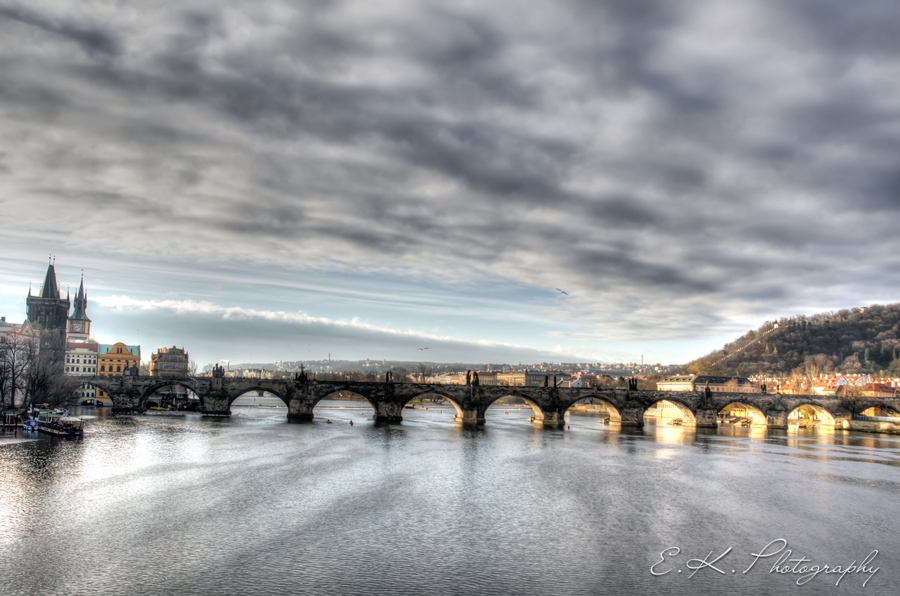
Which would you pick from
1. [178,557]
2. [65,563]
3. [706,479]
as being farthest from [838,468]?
[65,563]

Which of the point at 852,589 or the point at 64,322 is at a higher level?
the point at 64,322

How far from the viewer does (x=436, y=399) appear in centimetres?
18238

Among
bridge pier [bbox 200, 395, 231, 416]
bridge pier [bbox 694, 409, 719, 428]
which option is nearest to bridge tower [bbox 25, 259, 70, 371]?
bridge pier [bbox 200, 395, 231, 416]

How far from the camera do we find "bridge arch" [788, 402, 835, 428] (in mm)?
99062

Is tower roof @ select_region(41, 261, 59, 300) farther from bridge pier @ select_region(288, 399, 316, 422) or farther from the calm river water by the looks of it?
the calm river water

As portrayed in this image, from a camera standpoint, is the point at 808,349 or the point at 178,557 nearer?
the point at 178,557

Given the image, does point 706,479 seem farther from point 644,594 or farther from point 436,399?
point 436,399

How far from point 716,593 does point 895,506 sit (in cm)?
2034

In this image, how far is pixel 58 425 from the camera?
52.4 meters

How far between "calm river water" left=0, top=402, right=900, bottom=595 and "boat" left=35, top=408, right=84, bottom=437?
2.04m

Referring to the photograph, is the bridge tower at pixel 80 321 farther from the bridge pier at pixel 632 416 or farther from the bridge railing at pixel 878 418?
the bridge railing at pixel 878 418

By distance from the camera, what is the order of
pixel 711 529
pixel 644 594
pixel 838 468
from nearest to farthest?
pixel 644 594 → pixel 711 529 → pixel 838 468

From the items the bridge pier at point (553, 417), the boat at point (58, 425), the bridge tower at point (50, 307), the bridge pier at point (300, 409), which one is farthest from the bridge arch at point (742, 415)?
the bridge tower at point (50, 307)

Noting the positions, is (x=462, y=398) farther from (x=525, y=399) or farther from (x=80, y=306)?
(x=80, y=306)
